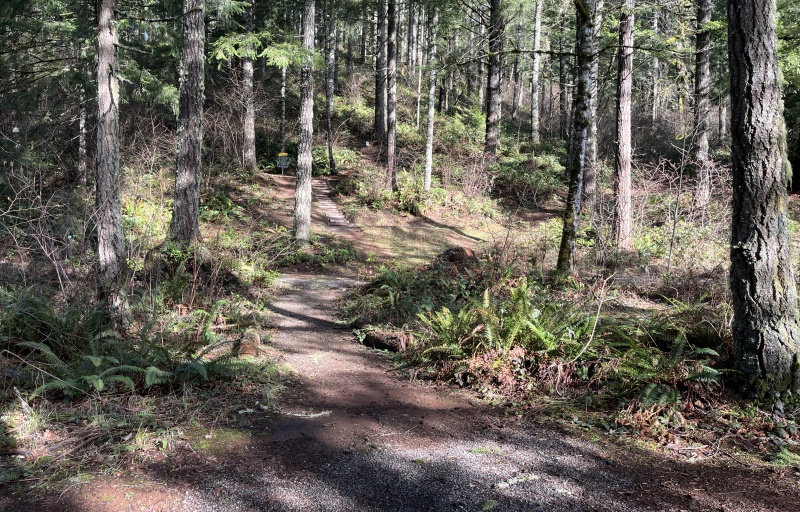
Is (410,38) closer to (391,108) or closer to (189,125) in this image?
(391,108)

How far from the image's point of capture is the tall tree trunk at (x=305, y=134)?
1453 cm

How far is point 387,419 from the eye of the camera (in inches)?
186

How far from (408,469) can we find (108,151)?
6.62 meters

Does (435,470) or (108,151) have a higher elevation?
(108,151)

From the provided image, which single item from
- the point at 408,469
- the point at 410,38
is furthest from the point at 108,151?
the point at 410,38

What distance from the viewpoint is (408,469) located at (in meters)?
3.74

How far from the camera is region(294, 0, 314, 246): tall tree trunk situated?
14.5m

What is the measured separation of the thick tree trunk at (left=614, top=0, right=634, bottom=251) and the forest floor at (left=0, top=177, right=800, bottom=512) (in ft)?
31.1

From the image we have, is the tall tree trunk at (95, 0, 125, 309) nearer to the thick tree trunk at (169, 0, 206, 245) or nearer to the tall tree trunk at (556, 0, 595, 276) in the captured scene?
the thick tree trunk at (169, 0, 206, 245)

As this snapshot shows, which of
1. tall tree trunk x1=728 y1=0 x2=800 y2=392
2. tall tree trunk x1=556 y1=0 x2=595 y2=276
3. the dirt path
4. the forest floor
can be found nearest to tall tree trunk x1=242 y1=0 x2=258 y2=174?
tall tree trunk x1=556 y1=0 x2=595 y2=276

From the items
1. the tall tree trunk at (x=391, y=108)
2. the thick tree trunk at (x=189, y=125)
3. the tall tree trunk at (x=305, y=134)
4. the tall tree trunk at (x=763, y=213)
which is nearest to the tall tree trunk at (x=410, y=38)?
the tall tree trunk at (x=391, y=108)

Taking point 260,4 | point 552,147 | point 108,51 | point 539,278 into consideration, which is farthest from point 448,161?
point 108,51

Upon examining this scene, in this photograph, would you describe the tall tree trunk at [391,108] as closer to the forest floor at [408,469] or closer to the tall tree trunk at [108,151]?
the tall tree trunk at [108,151]

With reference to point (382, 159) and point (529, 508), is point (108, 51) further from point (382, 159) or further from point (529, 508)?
point (382, 159)
